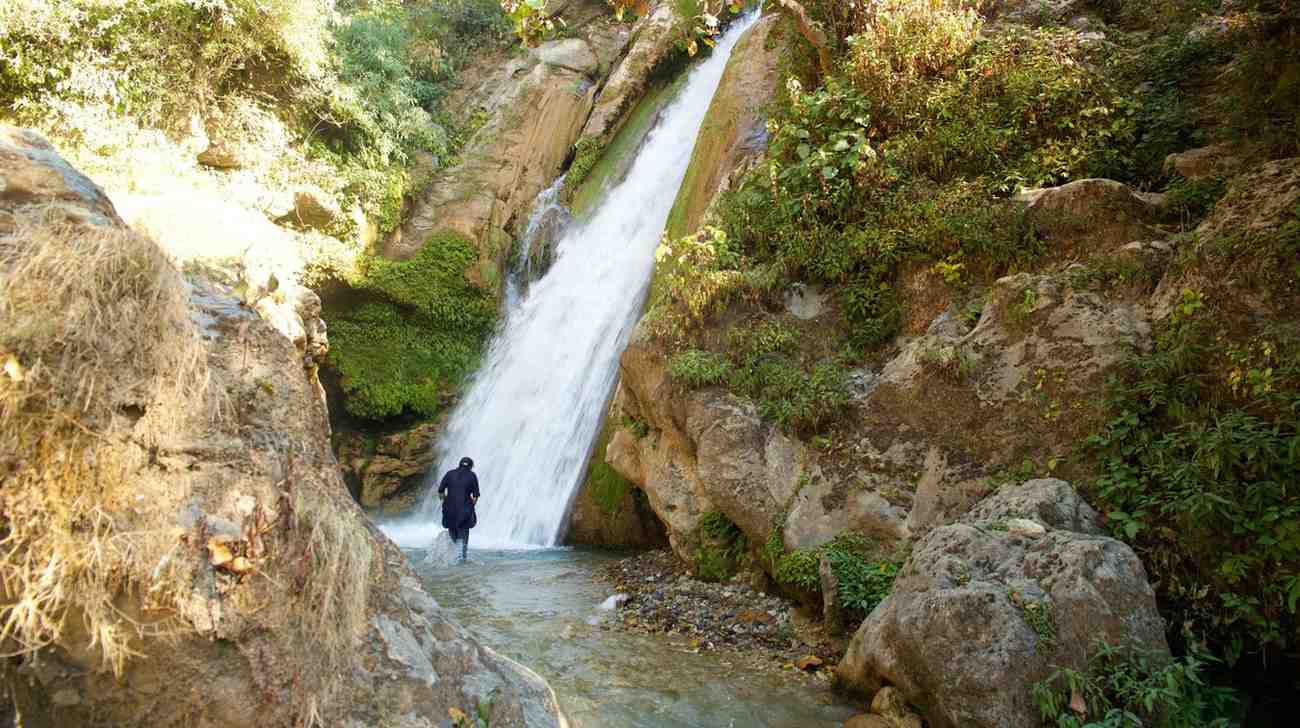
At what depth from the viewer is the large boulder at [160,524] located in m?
2.44

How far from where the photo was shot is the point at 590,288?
15.0 metres

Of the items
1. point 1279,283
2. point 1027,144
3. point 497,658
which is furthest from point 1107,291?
point 497,658

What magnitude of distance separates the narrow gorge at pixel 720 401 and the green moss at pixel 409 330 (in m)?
0.12

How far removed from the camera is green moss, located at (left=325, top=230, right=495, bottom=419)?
16000 millimetres

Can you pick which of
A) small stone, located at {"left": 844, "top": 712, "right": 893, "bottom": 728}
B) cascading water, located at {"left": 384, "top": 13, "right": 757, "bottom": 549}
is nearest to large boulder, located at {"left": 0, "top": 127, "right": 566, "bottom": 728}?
small stone, located at {"left": 844, "top": 712, "right": 893, "bottom": 728}

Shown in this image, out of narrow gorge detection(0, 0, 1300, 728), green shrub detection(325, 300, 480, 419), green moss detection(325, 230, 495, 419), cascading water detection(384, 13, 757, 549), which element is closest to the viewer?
narrow gorge detection(0, 0, 1300, 728)

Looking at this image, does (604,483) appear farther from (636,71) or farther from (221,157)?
(636,71)

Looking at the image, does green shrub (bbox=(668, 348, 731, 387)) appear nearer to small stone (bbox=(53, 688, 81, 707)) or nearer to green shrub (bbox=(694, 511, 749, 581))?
green shrub (bbox=(694, 511, 749, 581))

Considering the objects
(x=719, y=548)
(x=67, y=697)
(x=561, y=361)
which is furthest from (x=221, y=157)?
(x=67, y=697)

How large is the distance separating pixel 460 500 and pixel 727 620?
15.3ft

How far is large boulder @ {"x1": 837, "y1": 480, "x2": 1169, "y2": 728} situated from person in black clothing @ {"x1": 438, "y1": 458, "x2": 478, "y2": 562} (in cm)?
657

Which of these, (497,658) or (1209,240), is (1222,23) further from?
(497,658)

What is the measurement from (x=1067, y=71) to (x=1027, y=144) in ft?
3.85

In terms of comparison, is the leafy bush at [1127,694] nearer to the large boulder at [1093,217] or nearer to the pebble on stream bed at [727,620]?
the pebble on stream bed at [727,620]
